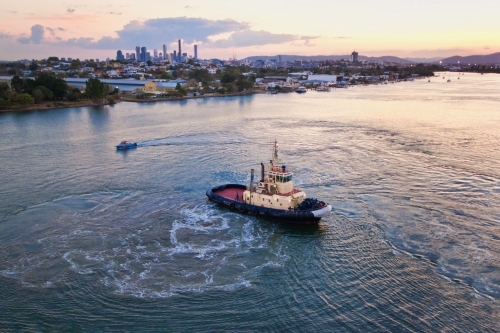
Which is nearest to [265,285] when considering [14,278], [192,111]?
[14,278]

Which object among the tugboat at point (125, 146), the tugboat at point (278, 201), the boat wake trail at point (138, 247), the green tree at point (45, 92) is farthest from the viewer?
the green tree at point (45, 92)

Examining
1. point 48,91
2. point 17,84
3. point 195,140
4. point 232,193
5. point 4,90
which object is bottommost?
point 232,193

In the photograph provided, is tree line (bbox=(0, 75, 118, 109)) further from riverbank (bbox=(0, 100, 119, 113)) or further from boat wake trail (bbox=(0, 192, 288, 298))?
boat wake trail (bbox=(0, 192, 288, 298))

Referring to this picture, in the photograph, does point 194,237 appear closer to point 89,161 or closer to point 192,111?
point 89,161

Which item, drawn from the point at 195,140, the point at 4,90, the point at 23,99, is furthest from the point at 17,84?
the point at 195,140

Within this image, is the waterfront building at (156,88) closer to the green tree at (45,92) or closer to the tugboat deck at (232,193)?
the green tree at (45,92)

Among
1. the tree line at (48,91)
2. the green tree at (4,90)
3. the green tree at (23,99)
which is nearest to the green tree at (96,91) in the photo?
the tree line at (48,91)

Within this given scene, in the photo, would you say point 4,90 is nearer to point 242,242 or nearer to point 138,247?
point 138,247
